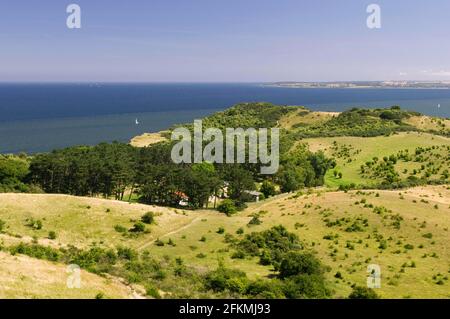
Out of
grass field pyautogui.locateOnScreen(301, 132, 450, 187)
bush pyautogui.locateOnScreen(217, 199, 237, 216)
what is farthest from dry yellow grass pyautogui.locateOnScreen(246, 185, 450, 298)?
grass field pyautogui.locateOnScreen(301, 132, 450, 187)

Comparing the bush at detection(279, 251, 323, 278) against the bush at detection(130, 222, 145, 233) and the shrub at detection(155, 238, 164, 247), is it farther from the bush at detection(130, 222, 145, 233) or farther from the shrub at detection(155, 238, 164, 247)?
the bush at detection(130, 222, 145, 233)

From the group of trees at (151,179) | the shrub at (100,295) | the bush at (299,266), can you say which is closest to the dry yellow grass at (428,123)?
the group of trees at (151,179)

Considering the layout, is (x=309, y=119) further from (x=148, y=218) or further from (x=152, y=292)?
(x=152, y=292)

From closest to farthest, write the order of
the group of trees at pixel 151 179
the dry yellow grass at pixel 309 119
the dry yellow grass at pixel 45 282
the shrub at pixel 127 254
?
the dry yellow grass at pixel 45 282 < the shrub at pixel 127 254 < the group of trees at pixel 151 179 < the dry yellow grass at pixel 309 119

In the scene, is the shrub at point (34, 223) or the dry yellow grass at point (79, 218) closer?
the dry yellow grass at point (79, 218)

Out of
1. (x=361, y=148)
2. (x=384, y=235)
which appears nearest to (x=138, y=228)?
(x=384, y=235)

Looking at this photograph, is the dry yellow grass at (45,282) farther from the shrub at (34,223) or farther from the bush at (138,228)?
the bush at (138,228)

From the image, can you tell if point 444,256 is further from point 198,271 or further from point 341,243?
point 198,271
